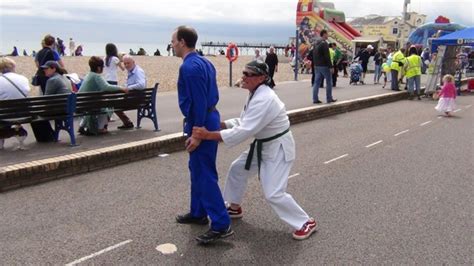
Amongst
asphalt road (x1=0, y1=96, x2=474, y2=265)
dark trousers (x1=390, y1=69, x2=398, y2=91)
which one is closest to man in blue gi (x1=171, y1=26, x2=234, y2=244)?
asphalt road (x1=0, y1=96, x2=474, y2=265)

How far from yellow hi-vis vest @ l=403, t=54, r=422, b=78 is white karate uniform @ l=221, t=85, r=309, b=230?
542 inches

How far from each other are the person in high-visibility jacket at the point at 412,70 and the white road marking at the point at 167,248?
14582mm

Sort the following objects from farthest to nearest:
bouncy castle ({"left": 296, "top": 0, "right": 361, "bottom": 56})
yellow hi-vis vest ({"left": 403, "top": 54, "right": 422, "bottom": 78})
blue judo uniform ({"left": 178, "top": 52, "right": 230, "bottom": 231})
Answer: bouncy castle ({"left": 296, "top": 0, "right": 361, "bottom": 56})
yellow hi-vis vest ({"left": 403, "top": 54, "right": 422, "bottom": 78})
blue judo uniform ({"left": 178, "top": 52, "right": 230, "bottom": 231})

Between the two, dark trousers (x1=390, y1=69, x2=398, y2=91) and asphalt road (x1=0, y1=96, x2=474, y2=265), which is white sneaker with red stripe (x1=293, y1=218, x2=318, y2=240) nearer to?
asphalt road (x1=0, y1=96, x2=474, y2=265)

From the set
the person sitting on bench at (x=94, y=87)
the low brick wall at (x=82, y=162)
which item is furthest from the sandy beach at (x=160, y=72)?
the low brick wall at (x=82, y=162)

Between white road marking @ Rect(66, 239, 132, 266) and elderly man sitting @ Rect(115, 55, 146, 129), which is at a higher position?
elderly man sitting @ Rect(115, 55, 146, 129)

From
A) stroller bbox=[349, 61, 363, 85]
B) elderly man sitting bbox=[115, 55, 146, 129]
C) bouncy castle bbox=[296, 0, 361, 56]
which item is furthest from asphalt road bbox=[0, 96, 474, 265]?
bouncy castle bbox=[296, 0, 361, 56]

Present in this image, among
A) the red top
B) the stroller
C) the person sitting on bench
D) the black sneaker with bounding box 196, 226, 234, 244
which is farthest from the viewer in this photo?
the stroller

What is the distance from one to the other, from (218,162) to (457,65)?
57.4ft

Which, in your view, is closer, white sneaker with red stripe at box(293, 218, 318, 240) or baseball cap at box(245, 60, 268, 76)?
baseball cap at box(245, 60, 268, 76)

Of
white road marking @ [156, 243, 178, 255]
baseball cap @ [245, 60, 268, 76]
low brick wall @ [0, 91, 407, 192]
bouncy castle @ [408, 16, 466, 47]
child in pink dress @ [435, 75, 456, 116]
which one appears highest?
bouncy castle @ [408, 16, 466, 47]

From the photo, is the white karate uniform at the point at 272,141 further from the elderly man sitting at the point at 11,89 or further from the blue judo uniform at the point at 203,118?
the elderly man sitting at the point at 11,89

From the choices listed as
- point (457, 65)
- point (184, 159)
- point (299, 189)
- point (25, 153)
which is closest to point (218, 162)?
point (184, 159)

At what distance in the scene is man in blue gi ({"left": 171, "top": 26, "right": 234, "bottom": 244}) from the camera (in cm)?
395
